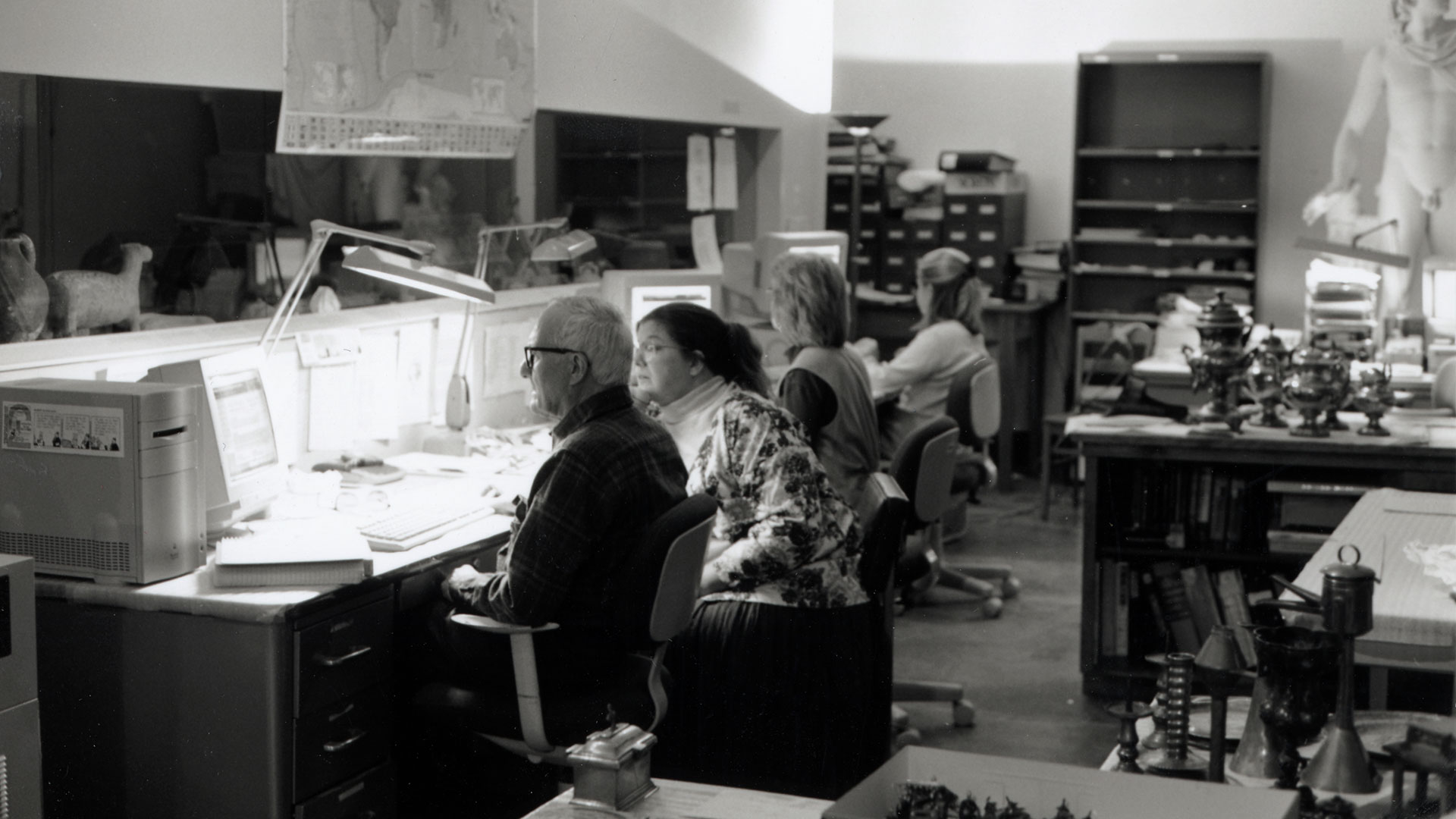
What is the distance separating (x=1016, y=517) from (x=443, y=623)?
4058mm

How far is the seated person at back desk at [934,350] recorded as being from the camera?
18.2 ft

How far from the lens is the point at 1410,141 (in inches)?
239

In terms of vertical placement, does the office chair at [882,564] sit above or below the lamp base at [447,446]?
below

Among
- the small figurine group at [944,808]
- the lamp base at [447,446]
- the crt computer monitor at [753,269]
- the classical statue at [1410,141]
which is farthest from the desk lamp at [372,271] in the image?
the classical statue at [1410,141]

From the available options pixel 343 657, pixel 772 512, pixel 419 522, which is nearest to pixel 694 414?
pixel 772 512

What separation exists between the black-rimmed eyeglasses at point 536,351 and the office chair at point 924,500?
1.21 metres

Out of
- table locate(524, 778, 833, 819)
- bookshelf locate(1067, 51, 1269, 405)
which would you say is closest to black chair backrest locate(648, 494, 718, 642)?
table locate(524, 778, 833, 819)

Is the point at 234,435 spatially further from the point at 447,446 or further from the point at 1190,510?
the point at 1190,510

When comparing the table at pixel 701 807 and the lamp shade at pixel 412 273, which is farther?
Answer: the lamp shade at pixel 412 273

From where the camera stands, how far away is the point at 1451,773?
1.89 metres

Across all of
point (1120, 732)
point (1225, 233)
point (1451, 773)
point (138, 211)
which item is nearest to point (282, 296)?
point (138, 211)

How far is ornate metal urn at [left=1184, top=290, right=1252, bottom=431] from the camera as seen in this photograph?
4637mm

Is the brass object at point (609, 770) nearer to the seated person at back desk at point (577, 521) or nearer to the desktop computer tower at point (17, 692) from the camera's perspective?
the seated person at back desk at point (577, 521)

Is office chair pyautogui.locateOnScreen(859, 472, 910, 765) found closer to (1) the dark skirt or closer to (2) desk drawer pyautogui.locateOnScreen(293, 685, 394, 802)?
(1) the dark skirt
